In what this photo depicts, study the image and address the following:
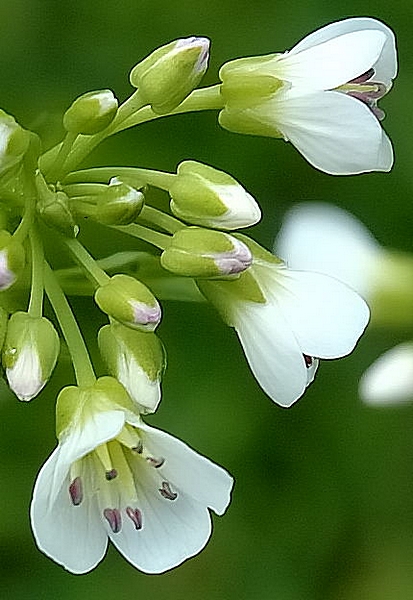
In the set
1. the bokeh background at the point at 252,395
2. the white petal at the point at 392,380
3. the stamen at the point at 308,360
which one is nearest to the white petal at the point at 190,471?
the stamen at the point at 308,360

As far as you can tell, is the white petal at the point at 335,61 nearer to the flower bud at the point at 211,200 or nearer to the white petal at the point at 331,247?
the flower bud at the point at 211,200

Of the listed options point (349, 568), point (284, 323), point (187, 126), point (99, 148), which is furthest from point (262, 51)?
point (284, 323)

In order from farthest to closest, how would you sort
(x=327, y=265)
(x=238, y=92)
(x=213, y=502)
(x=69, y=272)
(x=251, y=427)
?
(x=251, y=427) < (x=327, y=265) < (x=69, y=272) < (x=238, y=92) < (x=213, y=502)

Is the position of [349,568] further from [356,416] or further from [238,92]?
[238,92]

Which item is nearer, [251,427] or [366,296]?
[366,296]

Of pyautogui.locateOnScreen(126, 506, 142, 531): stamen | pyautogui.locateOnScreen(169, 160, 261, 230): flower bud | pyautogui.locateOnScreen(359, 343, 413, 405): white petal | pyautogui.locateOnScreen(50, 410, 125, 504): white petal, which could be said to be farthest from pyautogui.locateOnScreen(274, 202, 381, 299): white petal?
pyautogui.locateOnScreen(50, 410, 125, 504): white petal

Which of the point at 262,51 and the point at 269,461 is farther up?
the point at 262,51

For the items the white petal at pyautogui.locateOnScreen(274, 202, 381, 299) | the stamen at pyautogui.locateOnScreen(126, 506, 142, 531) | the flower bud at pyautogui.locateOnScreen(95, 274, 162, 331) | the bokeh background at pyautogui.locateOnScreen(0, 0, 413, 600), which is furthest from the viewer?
the bokeh background at pyautogui.locateOnScreen(0, 0, 413, 600)

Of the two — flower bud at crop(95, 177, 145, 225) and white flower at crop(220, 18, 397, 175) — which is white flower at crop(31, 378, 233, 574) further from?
white flower at crop(220, 18, 397, 175)
